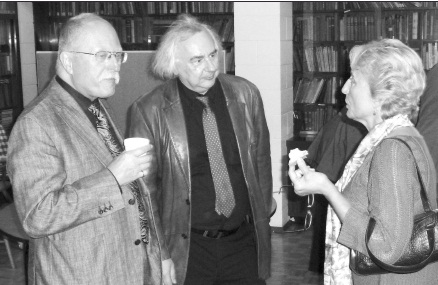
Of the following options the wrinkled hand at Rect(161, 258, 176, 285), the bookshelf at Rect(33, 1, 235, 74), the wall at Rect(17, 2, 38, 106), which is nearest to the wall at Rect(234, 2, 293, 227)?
the bookshelf at Rect(33, 1, 235, 74)

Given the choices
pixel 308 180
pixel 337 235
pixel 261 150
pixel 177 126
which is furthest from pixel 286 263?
pixel 308 180

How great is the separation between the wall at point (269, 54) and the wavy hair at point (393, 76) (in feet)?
11.7

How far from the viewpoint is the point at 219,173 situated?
2551 mm

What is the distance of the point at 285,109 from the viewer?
5816 mm

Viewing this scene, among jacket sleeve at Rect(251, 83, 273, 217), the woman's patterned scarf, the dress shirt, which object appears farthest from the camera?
jacket sleeve at Rect(251, 83, 273, 217)

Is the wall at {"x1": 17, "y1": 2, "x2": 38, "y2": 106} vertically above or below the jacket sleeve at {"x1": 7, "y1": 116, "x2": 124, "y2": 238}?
above

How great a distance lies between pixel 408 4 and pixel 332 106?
51.1 inches

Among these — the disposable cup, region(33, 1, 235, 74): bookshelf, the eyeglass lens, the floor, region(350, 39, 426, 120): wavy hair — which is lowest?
the floor

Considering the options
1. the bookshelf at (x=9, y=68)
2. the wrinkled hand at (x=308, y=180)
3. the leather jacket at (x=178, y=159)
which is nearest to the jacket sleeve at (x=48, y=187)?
the wrinkled hand at (x=308, y=180)

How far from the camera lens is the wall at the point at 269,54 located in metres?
5.49

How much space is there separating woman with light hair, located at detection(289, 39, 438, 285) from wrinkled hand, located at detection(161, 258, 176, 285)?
680 millimetres

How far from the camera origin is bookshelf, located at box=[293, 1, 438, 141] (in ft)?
21.3

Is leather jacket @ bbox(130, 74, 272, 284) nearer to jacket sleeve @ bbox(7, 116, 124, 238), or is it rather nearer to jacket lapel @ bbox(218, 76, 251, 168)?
jacket lapel @ bbox(218, 76, 251, 168)

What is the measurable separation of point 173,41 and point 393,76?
102 centimetres
